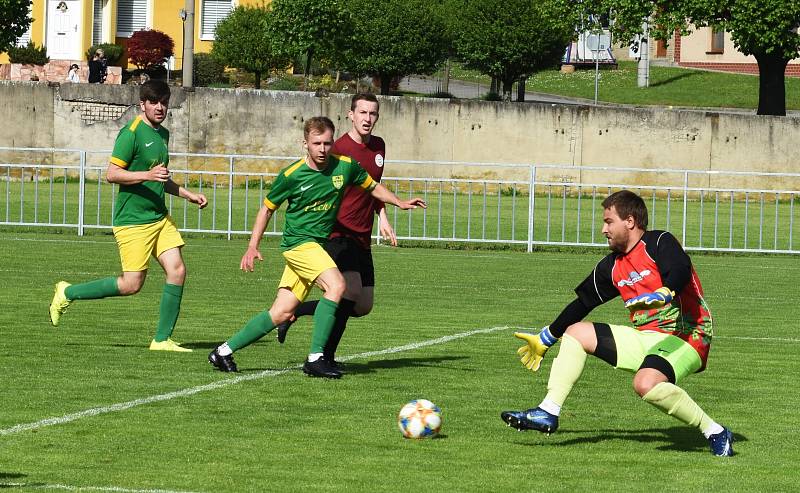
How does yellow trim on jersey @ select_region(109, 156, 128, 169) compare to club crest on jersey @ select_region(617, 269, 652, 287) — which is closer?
club crest on jersey @ select_region(617, 269, 652, 287)

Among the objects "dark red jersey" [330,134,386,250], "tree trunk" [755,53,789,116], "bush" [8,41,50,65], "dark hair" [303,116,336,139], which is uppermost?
"bush" [8,41,50,65]

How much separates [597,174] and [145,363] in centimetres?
2443

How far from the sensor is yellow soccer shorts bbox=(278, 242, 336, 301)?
33.0 ft

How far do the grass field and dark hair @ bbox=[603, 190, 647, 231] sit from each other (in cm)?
120

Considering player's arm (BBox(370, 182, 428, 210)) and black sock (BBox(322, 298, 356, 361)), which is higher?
player's arm (BBox(370, 182, 428, 210))

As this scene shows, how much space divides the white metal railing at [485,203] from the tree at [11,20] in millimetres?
13896

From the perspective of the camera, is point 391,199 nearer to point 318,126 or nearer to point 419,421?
point 318,126

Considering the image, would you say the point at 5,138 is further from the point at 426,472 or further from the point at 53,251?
the point at 426,472

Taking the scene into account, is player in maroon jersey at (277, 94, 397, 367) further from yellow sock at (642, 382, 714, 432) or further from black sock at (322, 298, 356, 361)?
yellow sock at (642, 382, 714, 432)

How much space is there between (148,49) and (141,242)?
48.9 metres

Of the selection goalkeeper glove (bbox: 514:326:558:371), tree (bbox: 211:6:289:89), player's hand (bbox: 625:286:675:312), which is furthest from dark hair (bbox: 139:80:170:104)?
tree (bbox: 211:6:289:89)

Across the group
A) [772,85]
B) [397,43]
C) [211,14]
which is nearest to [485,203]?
[772,85]

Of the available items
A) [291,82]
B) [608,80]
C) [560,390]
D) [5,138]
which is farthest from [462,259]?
[608,80]

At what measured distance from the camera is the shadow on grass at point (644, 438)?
317 inches
